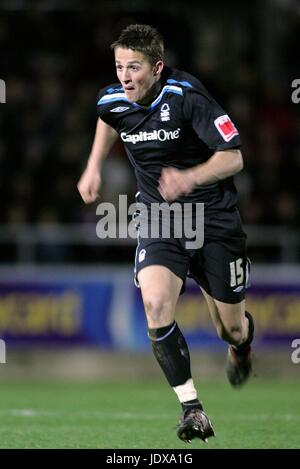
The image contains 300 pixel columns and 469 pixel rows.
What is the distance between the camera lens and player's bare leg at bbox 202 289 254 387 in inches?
268

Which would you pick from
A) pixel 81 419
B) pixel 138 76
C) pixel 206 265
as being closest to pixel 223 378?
pixel 81 419

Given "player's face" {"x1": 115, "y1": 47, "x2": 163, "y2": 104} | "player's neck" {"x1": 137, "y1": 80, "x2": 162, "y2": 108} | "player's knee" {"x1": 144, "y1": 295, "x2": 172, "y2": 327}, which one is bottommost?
"player's knee" {"x1": 144, "y1": 295, "x2": 172, "y2": 327}

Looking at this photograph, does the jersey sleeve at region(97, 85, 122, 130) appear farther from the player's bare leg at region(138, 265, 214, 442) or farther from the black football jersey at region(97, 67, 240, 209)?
the player's bare leg at region(138, 265, 214, 442)

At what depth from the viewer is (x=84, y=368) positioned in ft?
38.6

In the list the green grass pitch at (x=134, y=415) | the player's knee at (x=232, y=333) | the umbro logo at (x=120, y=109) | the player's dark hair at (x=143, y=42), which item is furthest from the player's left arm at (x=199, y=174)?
the green grass pitch at (x=134, y=415)

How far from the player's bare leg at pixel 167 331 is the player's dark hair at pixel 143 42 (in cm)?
118

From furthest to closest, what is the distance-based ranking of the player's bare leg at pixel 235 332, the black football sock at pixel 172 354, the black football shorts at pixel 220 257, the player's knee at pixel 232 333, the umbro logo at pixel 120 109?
the player's knee at pixel 232 333
the player's bare leg at pixel 235 332
the black football shorts at pixel 220 257
the umbro logo at pixel 120 109
the black football sock at pixel 172 354

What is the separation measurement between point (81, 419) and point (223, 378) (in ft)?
13.1

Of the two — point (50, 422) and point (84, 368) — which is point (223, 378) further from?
point (50, 422)

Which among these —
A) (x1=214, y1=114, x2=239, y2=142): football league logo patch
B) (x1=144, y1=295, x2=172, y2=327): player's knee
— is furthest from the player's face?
(x1=144, y1=295, x2=172, y2=327): player's knee

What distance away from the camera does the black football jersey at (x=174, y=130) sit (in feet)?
20.1

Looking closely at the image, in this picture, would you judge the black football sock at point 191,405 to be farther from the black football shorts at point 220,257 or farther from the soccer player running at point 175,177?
the black football shorts at point 220,257

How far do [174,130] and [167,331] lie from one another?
1135 mm
